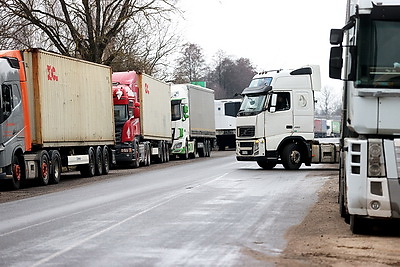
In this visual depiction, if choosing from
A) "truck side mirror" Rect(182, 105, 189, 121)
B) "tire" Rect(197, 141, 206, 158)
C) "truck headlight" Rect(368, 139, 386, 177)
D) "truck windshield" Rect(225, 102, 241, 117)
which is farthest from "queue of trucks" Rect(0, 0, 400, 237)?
"truck windshield" Rect(225, 102, 241, 117)

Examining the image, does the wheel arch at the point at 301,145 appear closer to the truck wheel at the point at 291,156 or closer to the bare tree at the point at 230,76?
the truck wheel at the point at 291,156

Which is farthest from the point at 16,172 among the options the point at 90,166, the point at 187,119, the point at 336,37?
the point at 187,119

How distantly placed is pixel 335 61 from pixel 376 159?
1574mm

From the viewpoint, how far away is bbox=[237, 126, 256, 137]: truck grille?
29.6 meters

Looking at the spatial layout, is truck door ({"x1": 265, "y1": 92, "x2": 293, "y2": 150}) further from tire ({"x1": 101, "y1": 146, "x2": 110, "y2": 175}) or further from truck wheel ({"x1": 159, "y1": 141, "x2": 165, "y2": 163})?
truck wheel ({"x1": 159, "y1": 141, "x2": 165, "y2": 163})

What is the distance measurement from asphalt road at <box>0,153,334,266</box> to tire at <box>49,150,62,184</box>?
3231 mm

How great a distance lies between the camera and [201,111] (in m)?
47.9

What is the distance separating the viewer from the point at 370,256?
9.76 metres

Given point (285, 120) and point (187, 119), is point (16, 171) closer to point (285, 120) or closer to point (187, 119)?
point (285, 120)

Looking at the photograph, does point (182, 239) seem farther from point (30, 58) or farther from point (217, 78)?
point (217, 78)

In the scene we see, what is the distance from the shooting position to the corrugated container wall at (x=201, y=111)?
150 feet

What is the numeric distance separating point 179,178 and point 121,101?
9497 mm

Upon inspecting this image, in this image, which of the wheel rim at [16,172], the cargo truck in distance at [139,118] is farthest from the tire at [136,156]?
the wheel rim at [16,172]

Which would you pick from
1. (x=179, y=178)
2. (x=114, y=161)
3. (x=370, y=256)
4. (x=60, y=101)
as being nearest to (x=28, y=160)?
(x=60, y=101)
